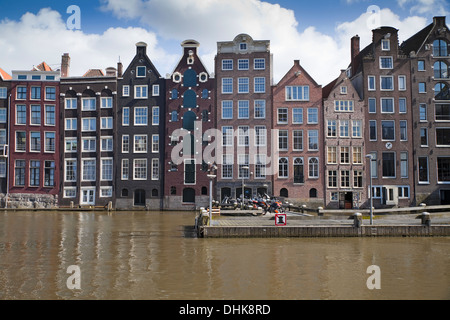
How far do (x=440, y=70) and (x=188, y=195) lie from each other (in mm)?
36540

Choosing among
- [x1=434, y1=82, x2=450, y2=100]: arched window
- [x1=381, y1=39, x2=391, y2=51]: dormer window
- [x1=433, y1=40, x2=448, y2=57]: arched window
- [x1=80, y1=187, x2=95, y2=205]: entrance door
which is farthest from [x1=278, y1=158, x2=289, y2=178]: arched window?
[x1=80, y1=187, x2=95, y2=205]: entrance door

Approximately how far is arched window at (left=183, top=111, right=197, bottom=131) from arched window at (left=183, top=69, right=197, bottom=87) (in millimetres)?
3919

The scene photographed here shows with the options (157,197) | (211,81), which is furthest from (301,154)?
(157,197)

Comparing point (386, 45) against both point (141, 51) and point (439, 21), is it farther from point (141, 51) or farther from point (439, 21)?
point (141, 51)

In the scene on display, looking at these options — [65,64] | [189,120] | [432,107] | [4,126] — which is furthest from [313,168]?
[4,126]

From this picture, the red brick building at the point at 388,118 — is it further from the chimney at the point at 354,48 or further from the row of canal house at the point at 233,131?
the chimney at the point at 354,48

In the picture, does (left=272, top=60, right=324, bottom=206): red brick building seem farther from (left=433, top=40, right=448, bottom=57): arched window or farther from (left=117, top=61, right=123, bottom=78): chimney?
(left=117, top=61, right=123, bottom=78): chimney

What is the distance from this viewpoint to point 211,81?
54.3m

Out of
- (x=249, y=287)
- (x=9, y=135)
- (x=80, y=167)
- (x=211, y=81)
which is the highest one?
(x=211, y=81)

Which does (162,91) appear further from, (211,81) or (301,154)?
(301,154)

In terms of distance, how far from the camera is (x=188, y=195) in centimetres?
5381

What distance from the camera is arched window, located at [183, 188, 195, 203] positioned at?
5369cm

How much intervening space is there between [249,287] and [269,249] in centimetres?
727

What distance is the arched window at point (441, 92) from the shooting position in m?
51.2
